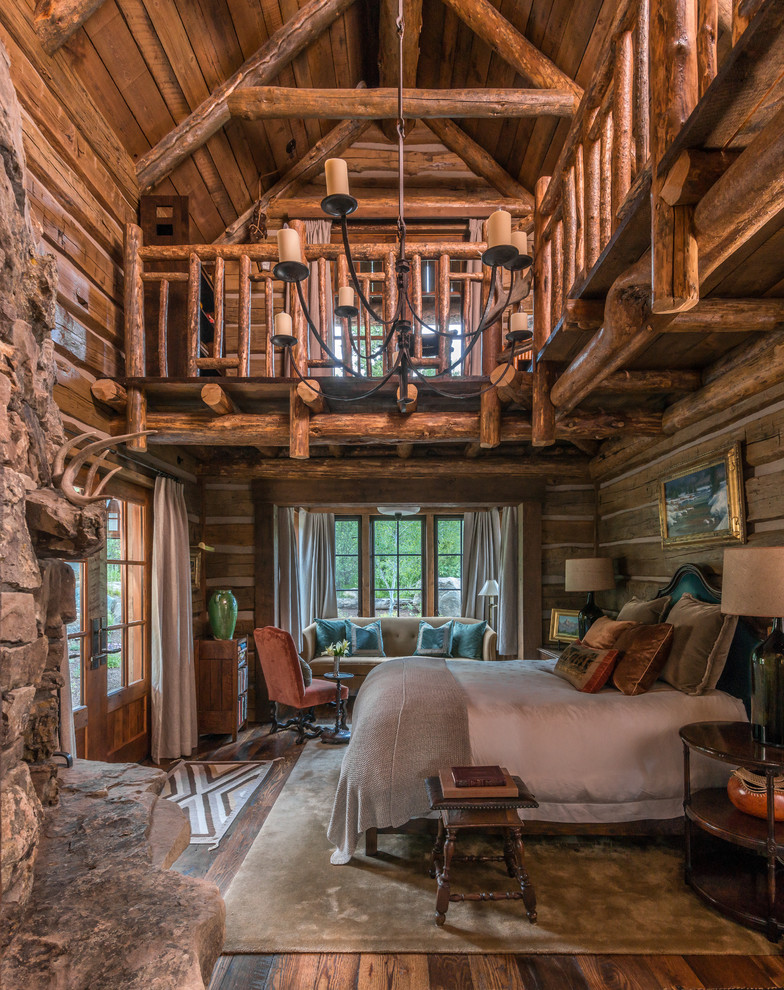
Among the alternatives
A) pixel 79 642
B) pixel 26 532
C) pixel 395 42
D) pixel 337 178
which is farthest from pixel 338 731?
pixel 395 42

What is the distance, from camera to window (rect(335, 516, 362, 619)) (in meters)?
7.85

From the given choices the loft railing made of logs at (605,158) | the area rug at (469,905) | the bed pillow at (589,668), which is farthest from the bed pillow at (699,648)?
the loft railing made of logs at (605,158)

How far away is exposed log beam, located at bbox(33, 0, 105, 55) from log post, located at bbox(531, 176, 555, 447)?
2.45 meters

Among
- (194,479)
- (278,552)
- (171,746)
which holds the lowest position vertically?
(171,746)

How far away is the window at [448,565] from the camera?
26.0 ft

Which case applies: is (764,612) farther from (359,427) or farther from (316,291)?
(316,291)

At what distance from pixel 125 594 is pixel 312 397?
1875 millimetres

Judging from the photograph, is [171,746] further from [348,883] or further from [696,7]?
[696,7]

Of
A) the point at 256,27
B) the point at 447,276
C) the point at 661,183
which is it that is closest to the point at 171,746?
the point at 447,276

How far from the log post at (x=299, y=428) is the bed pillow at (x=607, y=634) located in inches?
85.4

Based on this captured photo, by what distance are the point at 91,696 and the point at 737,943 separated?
3337 millimetres

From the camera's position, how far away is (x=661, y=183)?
5.32 feet

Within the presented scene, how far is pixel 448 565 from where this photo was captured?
796 cm

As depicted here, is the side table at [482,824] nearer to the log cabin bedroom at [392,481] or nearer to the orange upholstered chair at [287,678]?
the log cabin bedroom at [392,481]
